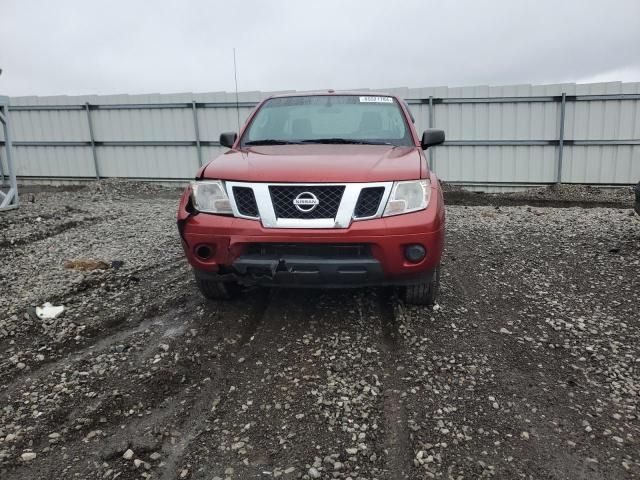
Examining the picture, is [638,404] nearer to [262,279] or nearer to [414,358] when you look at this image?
[414,358]

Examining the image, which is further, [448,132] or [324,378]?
[448,132]

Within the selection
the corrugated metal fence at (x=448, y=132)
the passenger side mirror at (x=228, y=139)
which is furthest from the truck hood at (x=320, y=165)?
the corrugated metal fence at (x=448, y=132)

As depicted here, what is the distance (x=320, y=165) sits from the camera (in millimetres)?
3633

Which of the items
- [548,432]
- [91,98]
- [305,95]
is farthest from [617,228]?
[91,98]

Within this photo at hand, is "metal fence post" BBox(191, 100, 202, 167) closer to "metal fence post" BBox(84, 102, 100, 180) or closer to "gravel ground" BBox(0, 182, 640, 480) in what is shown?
"metal fence post" BBox(84, 102, 100, 180)

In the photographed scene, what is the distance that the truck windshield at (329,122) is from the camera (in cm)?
463

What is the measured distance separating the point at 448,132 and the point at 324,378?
10486mm

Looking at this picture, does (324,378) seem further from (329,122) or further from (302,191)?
(329,122)

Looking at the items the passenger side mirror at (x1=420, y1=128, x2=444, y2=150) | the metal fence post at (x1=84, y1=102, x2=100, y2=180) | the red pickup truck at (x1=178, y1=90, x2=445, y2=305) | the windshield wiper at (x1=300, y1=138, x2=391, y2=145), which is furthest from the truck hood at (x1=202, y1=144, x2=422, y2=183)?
the metal fence post at (x1=84, y1=102, x2=100, y2=180)

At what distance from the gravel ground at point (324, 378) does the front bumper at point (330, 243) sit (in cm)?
49

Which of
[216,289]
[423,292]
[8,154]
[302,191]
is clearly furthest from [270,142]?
[8,154]

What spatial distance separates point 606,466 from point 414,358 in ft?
4.19

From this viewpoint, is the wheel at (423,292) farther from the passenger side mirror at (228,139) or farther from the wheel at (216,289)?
the passenger side mirror at (228,139)

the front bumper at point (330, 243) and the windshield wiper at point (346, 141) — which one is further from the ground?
the windshield wiper at point (346, 141)
